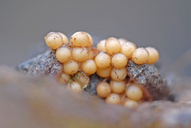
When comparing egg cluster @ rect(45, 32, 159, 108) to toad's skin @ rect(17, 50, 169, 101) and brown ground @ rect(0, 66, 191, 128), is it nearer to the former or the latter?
toad's skin @ rect(17, 50, 169, 101)

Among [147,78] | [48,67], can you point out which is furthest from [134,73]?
[48,67]

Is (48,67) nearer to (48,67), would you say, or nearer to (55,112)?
(48,67)

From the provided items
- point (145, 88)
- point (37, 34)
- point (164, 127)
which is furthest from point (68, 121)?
point (37, 34)

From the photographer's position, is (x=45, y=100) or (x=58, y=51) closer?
(x=45, y=100)

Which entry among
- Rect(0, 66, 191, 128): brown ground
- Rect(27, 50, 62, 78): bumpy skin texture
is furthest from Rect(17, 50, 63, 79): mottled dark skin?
Rect(0, 66, 191, 128): brown ground

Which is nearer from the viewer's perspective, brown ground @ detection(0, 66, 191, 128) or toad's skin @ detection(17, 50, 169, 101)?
brown ground @ detection(0, 66, 191, 128)

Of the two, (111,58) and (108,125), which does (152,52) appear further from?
(108,125)
